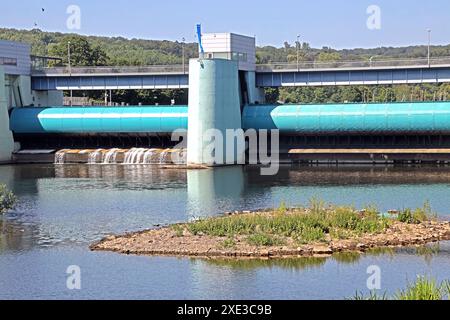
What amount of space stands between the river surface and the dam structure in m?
5.01

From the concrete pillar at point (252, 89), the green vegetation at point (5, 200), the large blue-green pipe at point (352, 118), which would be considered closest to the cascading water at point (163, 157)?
the large blue-green pipe at point (352, 118)

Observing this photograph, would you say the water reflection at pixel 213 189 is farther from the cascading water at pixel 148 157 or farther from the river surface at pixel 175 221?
the cascading water at pixel 148 157

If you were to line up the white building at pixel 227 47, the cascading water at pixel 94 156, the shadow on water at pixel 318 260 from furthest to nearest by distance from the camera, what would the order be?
the cascading water at pixel 94 156 < the white building at pixel 227 47 < the shadow on water at pixel 318 260

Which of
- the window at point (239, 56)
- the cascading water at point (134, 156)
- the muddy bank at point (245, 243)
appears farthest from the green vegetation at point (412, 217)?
the cascading water at point (134, 156)

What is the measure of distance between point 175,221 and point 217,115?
36629 mm

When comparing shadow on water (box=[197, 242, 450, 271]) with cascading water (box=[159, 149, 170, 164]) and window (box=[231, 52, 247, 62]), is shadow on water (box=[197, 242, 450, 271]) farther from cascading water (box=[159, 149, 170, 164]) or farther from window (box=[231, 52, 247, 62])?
window (box=[231, 52, 247, 62])

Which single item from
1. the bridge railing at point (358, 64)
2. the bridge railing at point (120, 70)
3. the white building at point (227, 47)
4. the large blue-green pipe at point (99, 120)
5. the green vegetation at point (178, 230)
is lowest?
the green vegetation at point (178, 230)

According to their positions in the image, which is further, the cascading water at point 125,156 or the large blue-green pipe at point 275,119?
the cascading water at point 125,156

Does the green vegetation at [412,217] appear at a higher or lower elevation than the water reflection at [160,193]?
higher

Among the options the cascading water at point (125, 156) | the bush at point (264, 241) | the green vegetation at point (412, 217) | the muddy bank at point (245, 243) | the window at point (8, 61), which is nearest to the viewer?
the muddy bank at point (245, 243)

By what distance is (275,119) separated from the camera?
91125 millimetres

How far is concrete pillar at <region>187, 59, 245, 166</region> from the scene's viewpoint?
85.0m

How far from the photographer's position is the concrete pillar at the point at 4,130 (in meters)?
95.1
